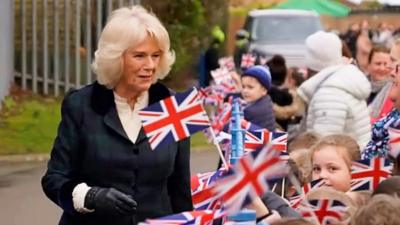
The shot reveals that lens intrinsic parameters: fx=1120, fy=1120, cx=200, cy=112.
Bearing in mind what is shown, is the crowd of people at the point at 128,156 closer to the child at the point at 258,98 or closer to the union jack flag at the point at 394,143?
the union jack flag at the point at 394,143

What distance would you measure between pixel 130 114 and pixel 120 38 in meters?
0.34

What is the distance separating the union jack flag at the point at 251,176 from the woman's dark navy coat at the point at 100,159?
1100mm

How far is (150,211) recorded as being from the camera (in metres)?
4.50

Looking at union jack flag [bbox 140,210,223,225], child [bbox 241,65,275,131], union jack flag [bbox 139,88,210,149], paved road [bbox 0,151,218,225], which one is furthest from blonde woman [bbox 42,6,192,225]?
paved road [bbox 0,151,218,225]

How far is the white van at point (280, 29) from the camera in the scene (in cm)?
2409

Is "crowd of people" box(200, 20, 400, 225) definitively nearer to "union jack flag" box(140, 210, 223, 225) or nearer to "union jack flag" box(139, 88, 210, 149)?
"union jack flag" box(140, 210, 223, 225)

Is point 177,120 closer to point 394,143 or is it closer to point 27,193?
point 394,143

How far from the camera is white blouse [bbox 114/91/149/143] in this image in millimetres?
4504

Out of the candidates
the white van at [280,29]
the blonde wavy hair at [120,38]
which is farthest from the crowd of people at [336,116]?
the white van at [280,29]

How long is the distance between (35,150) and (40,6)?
4.04 metres

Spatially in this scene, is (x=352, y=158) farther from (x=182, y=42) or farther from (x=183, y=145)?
(x=182, y=42)


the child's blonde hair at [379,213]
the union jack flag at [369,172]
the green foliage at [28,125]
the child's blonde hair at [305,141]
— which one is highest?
the child's blonde hair at [379,213]

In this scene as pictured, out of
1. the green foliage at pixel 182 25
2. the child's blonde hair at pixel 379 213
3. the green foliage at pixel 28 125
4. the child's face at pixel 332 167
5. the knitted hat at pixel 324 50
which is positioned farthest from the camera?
the green foliage at pixel 182 25

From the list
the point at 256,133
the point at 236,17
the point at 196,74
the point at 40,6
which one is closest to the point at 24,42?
the point at 40,6
